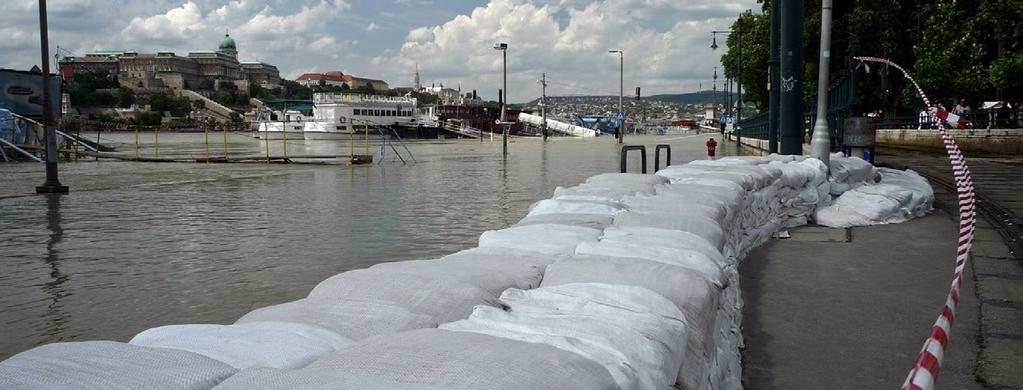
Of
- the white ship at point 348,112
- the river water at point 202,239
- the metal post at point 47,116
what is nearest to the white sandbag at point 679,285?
the river water at point 202,239

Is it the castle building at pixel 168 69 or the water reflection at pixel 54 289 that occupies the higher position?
the castle building at pixel 168 69

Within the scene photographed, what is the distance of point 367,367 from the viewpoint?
1901mm

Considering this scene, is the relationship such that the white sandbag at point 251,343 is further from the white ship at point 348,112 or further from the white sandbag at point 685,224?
the white ship at point 348,112

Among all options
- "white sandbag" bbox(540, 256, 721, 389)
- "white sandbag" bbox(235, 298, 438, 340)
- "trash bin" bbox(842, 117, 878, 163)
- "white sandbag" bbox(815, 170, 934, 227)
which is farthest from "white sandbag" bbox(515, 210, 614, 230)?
"trash bin" bbox(842, 117, 878, 163)

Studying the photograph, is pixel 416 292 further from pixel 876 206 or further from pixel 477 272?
pixel 876 206

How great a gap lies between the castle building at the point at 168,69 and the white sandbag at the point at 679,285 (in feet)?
561

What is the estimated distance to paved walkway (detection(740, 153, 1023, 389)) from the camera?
12.4ft

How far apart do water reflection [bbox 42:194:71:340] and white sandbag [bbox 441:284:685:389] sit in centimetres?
311

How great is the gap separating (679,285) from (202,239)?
6.56 m

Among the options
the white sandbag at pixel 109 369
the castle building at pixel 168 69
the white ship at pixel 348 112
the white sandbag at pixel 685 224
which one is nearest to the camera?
the white sandbag at pixel 109 369

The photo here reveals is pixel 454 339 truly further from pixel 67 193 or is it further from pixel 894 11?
pixel 894 11

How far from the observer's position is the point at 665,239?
13.4 feet

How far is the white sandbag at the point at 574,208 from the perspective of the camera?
525 centimetres

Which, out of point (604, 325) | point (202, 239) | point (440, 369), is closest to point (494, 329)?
point (604, 325)
